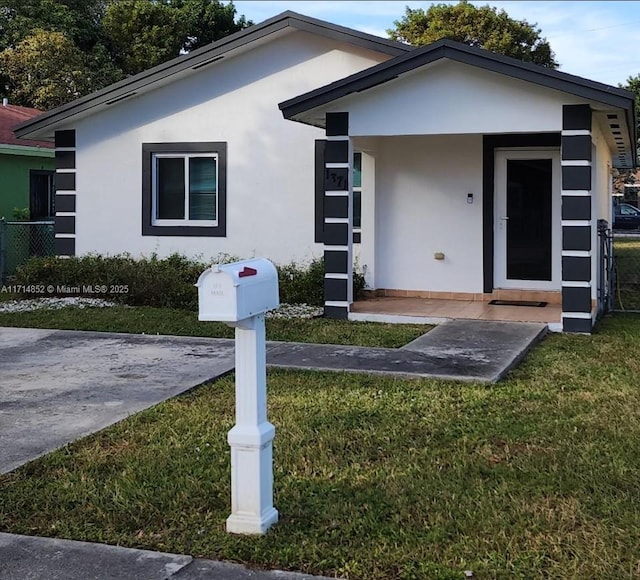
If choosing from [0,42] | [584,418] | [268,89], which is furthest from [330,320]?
[0,42]

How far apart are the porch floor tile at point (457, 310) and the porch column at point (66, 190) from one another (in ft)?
16.8

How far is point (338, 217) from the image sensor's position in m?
10.6

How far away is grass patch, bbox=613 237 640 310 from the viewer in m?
13.1

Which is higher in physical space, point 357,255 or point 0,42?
point 0,42

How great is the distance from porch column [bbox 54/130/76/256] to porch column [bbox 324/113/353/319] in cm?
521

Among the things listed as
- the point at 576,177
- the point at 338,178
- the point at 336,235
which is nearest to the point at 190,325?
the point at 336,235

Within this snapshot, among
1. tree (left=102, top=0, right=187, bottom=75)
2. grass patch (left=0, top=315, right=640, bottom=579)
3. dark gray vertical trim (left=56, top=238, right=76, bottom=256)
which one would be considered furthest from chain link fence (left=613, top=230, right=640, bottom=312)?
tree (left=102, top=0, right=187, bottom=75)

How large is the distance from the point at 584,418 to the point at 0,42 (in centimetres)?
2781

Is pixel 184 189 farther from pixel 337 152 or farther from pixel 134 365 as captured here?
pixel 134 365

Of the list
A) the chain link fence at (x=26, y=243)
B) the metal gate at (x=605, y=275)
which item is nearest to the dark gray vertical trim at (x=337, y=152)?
the metal gate at (x=605, y=275)

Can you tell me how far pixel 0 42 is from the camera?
28.8 meters

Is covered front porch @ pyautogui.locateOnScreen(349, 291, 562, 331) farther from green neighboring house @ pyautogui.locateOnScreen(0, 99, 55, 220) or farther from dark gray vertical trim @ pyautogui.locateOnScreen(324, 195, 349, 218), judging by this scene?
green neighboring house @ pyautogui.locateOnScreen(0, 99, 55, 220)

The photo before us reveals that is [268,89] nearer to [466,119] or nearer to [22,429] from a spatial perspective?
[466,119]

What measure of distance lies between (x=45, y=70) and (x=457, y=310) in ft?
64.7
